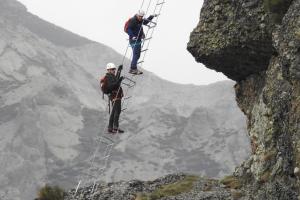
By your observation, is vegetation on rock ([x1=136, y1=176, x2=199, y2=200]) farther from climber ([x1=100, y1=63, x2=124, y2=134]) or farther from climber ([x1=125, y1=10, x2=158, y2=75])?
climber ([x1=125, y1=10, x2=158, y2=75])

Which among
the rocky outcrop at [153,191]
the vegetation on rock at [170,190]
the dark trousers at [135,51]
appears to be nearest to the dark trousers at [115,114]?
the dark trousers at [135,51]

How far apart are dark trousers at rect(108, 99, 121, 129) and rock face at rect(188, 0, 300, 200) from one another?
4.73 m

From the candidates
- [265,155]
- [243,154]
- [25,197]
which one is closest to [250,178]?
[265,155]

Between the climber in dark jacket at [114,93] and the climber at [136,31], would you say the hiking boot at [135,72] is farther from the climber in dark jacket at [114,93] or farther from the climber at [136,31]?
the climber in dark jacket at [114,93]

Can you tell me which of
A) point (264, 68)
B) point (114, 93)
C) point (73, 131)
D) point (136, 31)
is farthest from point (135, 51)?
point (73, 131)

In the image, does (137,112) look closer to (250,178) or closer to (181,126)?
(181,126)

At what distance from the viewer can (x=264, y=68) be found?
71.2ft

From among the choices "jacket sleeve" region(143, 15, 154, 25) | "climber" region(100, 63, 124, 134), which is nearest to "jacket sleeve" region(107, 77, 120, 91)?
"climber" region(100, 63, 124, 134)

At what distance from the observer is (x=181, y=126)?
176 m

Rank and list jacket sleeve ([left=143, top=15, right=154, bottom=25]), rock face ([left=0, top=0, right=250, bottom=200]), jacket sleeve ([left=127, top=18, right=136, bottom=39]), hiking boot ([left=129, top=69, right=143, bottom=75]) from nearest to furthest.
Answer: hiking boot ([left=129, top=69, right=143, bottom=75]) < jacket sleeve ([left=143, top=15, right=154, bottom=25]) < jacket sleeve ([left=127, top=18, right=136, bottom=39]) < rock face ([left=0, top=0, right=250, bottom=200])

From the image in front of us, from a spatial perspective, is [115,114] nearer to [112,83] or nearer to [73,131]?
[112,83]

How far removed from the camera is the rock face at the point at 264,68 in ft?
49.5

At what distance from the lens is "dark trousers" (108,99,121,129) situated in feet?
69.8

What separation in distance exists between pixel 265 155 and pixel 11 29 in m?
184
